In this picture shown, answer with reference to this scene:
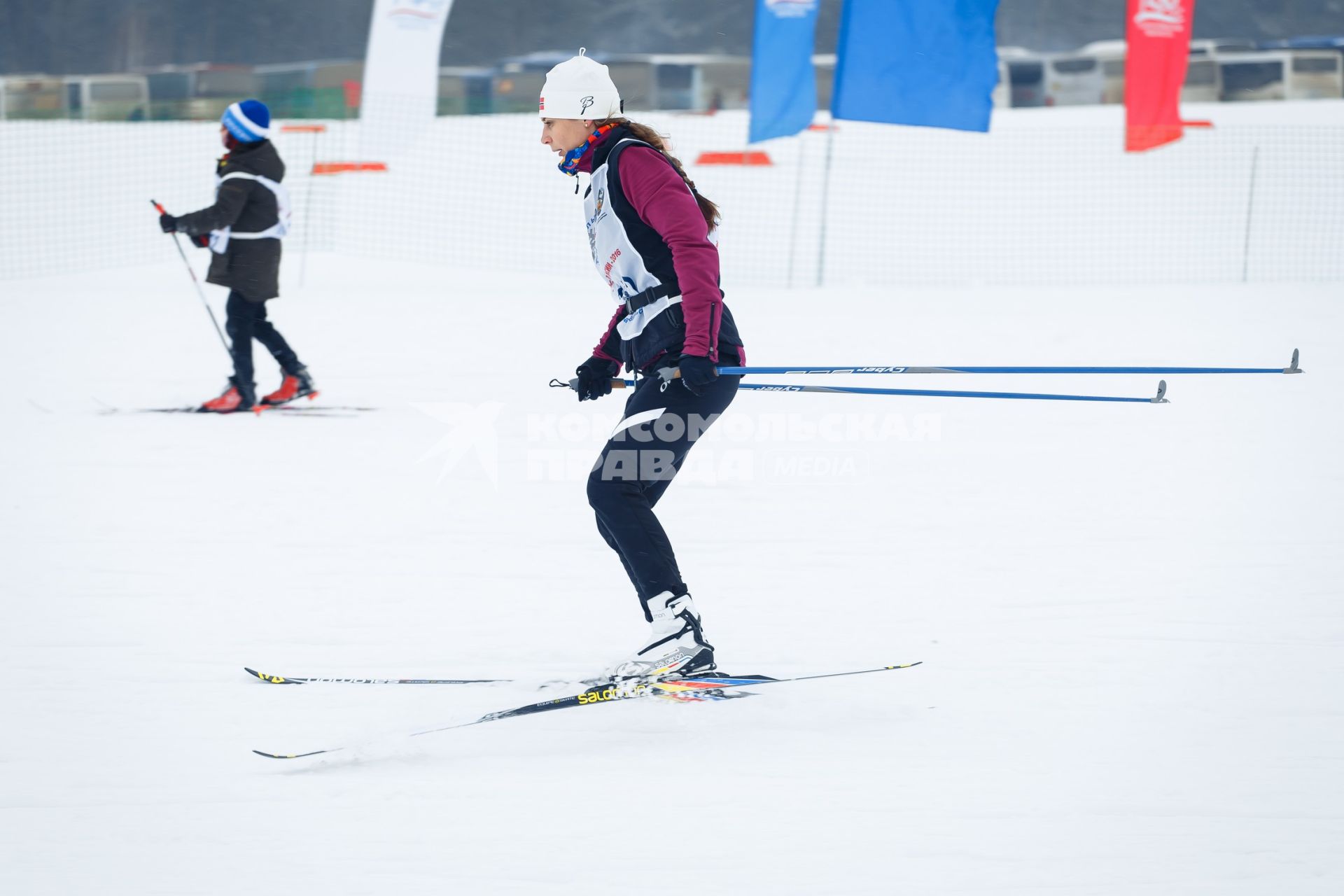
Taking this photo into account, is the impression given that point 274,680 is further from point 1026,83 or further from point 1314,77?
point 1314,77

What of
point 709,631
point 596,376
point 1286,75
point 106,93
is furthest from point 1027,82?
point 596,376

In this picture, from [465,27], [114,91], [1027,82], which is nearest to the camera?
[1027,82]

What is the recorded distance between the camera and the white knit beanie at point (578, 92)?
10.9 feet

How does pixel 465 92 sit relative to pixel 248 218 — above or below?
above

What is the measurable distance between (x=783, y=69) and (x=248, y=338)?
6.31 meters

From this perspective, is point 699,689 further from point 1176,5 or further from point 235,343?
point 1176,5

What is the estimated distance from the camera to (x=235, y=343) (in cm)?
715

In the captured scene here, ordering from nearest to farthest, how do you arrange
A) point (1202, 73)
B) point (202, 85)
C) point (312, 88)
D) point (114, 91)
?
point (1202, 73), point (202, 85), point (114, 91), point (312, 88)

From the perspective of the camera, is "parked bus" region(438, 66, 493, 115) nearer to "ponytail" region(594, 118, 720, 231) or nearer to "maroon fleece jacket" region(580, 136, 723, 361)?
"ponytail" region(594, 118, 720, 231)

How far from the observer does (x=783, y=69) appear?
38.3 feet

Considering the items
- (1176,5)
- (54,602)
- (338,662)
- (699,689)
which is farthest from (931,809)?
(1176,5)

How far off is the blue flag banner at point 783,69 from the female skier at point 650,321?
8350 mm

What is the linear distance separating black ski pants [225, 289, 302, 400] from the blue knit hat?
83 cm

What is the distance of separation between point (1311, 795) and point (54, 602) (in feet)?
12.3
